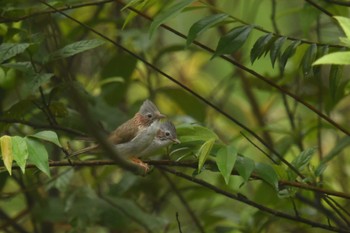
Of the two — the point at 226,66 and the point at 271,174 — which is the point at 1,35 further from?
the point at 226,66

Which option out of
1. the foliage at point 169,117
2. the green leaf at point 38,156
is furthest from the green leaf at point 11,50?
the green leaf at point 38,156

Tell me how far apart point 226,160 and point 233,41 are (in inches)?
14.8

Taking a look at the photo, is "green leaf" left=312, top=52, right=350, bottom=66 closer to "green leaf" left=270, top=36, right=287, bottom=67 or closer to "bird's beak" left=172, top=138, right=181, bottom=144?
"green leaf" left=270, top=36, right=287, bottom=67

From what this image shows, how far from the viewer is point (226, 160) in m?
1.87

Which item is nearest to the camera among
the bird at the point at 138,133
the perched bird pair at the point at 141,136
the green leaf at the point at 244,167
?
the green leaf at the point at 244,167

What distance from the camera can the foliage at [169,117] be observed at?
1994mm

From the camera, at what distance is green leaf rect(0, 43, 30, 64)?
212 cm

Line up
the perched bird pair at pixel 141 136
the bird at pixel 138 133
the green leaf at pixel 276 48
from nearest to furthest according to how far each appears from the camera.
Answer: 1. the green leaf at pixel 276 48
2. the perched bird pair at pixel 141 136
3. the bird at pixel 138 133

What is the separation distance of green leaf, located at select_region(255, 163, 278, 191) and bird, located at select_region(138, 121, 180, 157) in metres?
0.24

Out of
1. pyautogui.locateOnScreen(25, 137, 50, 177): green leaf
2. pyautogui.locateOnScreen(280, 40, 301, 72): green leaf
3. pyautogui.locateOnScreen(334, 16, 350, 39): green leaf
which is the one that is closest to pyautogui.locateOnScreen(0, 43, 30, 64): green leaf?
pyautogui.locateOnScreen(25, 137, 50, 177): green leaf

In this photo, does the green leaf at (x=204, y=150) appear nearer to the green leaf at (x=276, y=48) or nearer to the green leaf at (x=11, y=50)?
the green leaf at (x=276, y=48)

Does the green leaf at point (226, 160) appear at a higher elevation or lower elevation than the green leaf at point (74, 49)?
lower

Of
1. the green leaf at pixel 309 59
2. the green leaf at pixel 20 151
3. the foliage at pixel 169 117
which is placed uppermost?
the green leaf at pixel 309 59

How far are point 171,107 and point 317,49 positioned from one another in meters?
1.99
